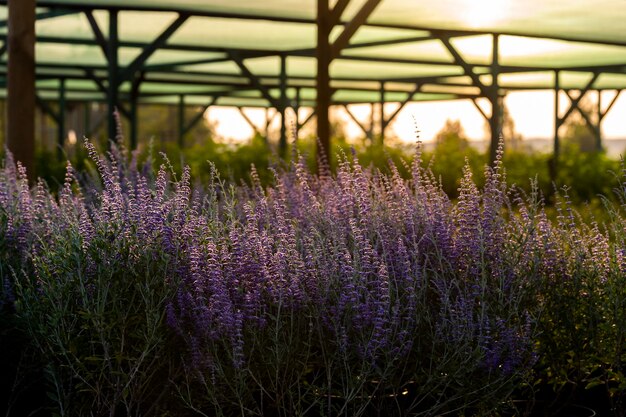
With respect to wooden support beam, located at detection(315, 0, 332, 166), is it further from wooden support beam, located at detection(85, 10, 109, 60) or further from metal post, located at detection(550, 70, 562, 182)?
metal post, located at detection(550, 70, 562, 182)

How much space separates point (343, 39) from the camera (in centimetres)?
998

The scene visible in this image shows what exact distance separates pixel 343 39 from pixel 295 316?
18.4ft

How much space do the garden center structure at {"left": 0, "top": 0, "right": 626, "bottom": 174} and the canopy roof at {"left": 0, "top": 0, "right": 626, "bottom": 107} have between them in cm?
2

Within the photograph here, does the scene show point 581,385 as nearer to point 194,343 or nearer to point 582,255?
point 582,255

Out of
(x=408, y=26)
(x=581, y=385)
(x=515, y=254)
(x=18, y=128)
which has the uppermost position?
(x=408, y=26)

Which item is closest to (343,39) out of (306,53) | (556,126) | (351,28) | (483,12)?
(351,28)

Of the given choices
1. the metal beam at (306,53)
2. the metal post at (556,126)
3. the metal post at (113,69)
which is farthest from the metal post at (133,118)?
the metal post at (556,126)

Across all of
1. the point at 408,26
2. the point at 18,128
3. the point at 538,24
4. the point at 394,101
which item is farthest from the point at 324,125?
the point at 394,101

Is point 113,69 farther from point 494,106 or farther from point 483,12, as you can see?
point 494,106

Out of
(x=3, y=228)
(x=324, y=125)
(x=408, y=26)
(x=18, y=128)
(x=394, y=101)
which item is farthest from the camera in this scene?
(x=394, y=101)

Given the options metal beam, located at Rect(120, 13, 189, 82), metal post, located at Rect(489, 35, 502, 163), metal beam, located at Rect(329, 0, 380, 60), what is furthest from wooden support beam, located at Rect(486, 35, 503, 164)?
metal beam, located at Rect(329, 0, 380, 60)

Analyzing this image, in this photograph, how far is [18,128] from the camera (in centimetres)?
902

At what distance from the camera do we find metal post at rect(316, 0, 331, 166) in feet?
32.4

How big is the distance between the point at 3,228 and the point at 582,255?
2.81 meters
